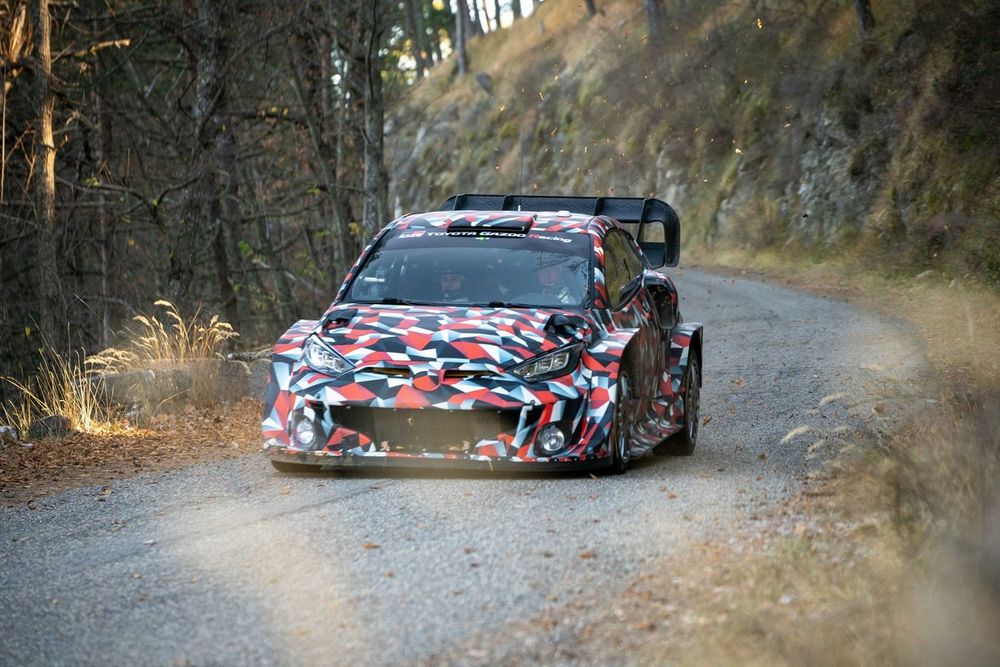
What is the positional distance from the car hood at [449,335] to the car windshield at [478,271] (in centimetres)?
34

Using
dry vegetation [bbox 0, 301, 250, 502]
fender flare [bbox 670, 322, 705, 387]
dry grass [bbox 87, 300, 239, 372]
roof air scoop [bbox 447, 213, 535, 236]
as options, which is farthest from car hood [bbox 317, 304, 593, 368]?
dry grass [bbox 87, 300, 239, 372]

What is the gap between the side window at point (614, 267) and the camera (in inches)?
360

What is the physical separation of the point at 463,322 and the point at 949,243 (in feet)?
66.3

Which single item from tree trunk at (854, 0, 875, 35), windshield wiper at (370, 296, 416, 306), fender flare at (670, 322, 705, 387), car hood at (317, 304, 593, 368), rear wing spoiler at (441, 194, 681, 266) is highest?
tree trunk at (854, 0, 875, 35)

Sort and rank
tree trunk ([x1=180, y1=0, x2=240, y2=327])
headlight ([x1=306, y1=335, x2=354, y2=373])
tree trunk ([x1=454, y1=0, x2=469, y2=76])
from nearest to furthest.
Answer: headlight ([x1=306, y1=335, x2=354, y2=373]), tree trunk ([x1=180, y1=0, x2=240, y2=327]), tree trunk ([x1=454, y1=0, x2=469, y2=76])

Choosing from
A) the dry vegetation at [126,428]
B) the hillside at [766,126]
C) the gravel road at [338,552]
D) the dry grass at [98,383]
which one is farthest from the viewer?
the hillside at [766,126]

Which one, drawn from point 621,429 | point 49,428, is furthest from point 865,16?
point 621,429

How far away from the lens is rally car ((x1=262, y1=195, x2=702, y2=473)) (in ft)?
25.8

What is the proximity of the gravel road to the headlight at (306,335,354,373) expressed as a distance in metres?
0.71

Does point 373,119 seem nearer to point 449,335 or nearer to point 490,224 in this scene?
point 490,224

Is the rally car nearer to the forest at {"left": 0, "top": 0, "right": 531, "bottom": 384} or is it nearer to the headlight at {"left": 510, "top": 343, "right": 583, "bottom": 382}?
the headlight at {"left": 510, "top": 343, "right": 583, "bottom": 382}

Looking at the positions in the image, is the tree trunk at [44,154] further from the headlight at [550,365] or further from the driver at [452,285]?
the headlight at [550,365]

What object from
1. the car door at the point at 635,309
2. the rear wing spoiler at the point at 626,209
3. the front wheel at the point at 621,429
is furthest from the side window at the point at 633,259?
the front wheel at the point at 621,429

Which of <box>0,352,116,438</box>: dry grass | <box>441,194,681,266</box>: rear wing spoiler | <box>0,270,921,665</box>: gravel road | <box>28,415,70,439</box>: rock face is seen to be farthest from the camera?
<box>0,352,116,438</box>: dry grass
